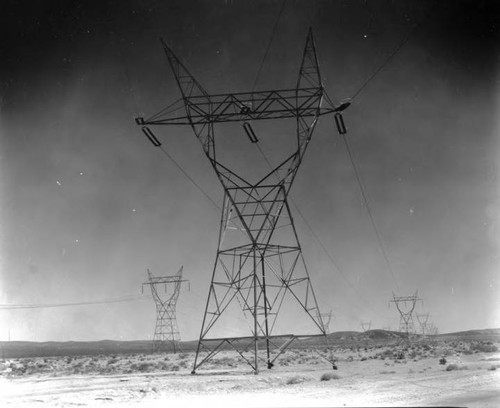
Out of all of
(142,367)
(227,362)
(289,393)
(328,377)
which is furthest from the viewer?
(227,362)

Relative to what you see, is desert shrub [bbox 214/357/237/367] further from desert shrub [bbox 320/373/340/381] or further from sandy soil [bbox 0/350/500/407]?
sandy soil [bbox 0/350/500/407]

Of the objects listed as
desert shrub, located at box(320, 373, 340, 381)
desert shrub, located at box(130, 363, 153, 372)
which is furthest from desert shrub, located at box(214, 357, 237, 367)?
desert shrub, located at box(320, 373, 340, 381)

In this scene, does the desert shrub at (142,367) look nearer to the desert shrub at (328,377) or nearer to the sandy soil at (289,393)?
the sandy soil at (289,393)

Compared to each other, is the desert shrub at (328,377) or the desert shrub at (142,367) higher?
the desert shrub at (328,377)

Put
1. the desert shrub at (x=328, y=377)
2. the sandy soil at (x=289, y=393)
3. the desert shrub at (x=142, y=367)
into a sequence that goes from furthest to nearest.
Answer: the desert shrub at (x=142, y=367)
the desert shrub at (x=328, y=377)
the sandy soil at (x=289, y=393)

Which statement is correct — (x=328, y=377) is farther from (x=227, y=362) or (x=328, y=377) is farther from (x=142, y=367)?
(x=227, y=362)

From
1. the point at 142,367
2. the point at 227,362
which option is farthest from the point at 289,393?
the point at 227,362

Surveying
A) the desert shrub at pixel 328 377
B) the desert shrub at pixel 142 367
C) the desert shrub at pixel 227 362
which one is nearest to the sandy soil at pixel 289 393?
the desert shrub at pixel 328 377

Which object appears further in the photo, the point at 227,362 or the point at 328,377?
the point at 227,362

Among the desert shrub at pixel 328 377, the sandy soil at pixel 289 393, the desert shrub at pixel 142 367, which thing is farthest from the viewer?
the desert shrub at pixel 142 367

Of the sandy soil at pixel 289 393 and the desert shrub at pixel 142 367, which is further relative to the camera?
the desert shrub at pixel 142 367

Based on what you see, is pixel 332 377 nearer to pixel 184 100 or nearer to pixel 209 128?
pixel 209 128
